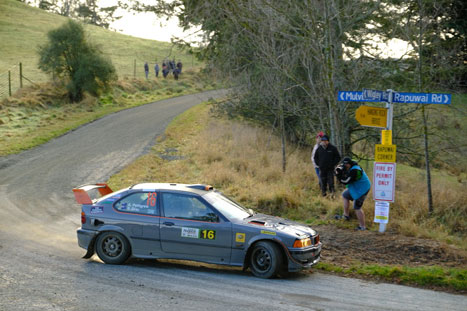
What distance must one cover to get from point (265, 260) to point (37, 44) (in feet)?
176

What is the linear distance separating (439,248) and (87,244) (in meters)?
6.37

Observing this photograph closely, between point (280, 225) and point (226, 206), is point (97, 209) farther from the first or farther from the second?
point (280, 225)

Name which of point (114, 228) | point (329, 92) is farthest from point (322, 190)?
point (114, 228)

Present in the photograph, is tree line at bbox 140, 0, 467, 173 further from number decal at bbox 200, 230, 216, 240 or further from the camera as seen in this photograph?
number decal at bbox 200, 230, 216, 240

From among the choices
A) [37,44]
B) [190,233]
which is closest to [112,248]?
[190,233]

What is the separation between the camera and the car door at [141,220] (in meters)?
8.93

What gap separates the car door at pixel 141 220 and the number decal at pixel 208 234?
80 centimetres

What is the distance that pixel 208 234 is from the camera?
8648mm

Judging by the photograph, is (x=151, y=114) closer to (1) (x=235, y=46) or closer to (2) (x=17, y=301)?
(1) (x=235, y=46)

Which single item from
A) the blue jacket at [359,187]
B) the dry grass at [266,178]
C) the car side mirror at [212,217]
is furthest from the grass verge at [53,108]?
the car side mirror at [212,217]

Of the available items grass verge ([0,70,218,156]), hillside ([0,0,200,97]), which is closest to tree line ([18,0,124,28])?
hillside ([0,0,200,97])

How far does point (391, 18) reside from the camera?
1452 centimetres

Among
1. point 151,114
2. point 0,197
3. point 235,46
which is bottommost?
point 0,197

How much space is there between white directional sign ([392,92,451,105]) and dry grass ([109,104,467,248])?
258 cm
